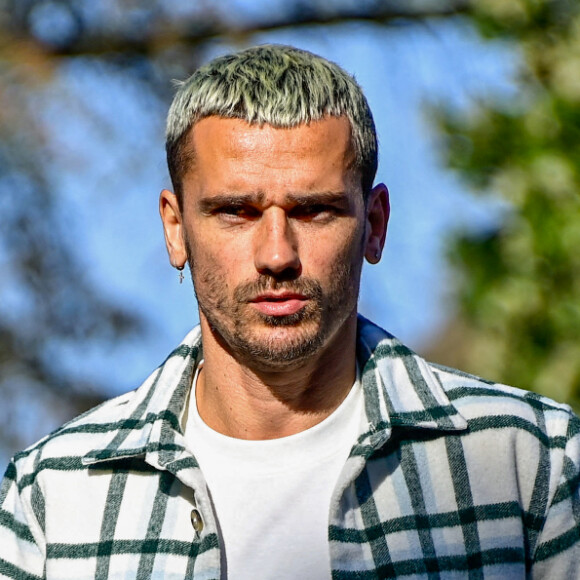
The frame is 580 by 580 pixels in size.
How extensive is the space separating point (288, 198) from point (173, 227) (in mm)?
407

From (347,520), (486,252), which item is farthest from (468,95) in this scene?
(347,520)

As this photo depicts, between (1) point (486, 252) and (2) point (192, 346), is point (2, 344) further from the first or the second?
(2) point (192, 346)

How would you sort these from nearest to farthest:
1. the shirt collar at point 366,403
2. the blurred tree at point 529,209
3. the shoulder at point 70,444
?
the shirt collar at point 366,403 < the shoulder at point 70,444 < the blurred tree at point 529,209

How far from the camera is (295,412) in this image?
257 centimetres

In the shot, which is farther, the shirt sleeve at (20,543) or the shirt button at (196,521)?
the shirt sleeve at (20,543)

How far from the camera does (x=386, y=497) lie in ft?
8.03

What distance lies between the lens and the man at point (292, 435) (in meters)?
2.42

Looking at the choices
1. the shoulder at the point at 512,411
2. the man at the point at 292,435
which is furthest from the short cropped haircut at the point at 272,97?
the shoulder at the point at 512,411

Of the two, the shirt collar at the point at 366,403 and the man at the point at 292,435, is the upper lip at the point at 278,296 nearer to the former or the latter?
the man at the point at 292,435

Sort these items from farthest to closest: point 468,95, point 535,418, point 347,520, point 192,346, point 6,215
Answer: point 6,215
point 468,95
point 192,346
point 535,418
point 347,520

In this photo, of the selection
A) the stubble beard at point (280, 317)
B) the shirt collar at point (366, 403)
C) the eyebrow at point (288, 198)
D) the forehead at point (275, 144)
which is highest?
the forehead at point (275, 144)

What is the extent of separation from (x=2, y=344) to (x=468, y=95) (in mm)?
2745

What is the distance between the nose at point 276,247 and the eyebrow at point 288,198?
32 millimetres

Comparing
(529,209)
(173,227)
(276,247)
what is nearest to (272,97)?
(276,247)
